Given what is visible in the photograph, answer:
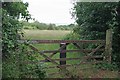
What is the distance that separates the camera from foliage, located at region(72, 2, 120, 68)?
339 inches

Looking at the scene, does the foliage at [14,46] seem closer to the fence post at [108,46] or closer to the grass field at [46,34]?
the fence post at [108,46]

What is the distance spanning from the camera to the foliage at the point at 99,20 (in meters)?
8.62

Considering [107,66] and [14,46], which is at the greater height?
[14,46]

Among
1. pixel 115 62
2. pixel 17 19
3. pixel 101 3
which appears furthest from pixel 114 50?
pixel 17 19

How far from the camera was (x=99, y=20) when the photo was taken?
29.8 ft

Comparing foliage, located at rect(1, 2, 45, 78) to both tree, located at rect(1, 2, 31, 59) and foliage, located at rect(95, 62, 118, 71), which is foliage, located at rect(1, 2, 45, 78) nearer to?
tree, located at rect(1, 2, 31, 59)

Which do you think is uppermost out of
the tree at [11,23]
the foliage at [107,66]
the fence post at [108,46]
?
the tree at [11,23]

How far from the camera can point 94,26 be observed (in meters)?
9.28

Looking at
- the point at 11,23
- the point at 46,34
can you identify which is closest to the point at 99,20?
the point at 46,34

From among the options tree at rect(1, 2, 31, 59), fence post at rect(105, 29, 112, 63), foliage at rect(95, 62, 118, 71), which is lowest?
foliage at rect(95, 62, 118, 71)

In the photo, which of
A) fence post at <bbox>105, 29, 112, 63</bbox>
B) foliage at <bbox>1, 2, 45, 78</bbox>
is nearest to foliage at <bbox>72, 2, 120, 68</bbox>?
fence post at <bbox>105, 29, 112, 63</bbox>

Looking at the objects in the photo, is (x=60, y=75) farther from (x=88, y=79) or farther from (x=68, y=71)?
(x=88, y=79)

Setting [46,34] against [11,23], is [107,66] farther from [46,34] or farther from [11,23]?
[11,23]

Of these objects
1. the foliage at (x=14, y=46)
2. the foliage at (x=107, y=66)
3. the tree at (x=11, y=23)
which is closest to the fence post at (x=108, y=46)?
the foliage at (x=107, y=66)
